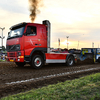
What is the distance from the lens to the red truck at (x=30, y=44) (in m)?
8.78

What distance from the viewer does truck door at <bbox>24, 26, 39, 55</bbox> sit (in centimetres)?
880

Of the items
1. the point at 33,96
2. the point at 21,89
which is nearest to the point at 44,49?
the point at 21,89

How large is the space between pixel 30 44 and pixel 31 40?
0.89 ft

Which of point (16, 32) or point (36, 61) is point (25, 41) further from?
point (36, 61)

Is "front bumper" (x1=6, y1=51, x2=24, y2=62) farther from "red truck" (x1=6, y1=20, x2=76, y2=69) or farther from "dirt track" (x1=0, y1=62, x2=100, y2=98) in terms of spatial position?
"dirt track" (x1=0, y1=62, x2=100, y2=98)

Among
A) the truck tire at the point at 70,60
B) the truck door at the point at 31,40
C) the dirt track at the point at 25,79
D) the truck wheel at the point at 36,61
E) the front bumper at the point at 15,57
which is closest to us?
the dirt track at the point at 25,79

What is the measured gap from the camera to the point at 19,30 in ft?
29.9

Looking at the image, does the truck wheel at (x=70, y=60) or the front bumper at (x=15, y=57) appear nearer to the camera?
the front bumper at (x=15, y=57)

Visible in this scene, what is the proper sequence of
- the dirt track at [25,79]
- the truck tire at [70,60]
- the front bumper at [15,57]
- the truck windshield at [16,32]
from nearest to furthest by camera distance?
1. the dirt track at [25,79]
2. the front bumper at [15,57]
3. the truck windshield at [16,32]
4. the truck tire at [70,60]

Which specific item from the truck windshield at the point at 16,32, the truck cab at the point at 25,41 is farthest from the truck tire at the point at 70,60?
the truck windshield at the point at 16,32

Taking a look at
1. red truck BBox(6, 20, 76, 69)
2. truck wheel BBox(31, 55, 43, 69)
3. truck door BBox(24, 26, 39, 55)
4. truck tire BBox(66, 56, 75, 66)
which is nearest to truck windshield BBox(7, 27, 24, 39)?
red truck BBox(6, 20, 76, 69)

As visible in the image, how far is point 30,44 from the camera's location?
895cm

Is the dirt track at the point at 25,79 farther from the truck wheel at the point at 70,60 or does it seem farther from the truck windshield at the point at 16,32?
the truck wheel at the point at 70,60

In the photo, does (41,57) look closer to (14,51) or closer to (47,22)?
(14,51)
